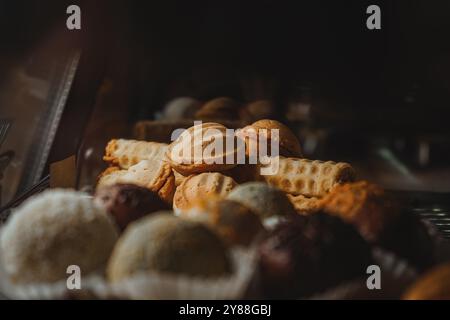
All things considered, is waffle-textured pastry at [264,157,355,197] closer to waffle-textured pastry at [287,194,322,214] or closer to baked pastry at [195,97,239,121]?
waffle-textured pastry at [287,194,322,214]

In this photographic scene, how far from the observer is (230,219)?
1019 millimetres

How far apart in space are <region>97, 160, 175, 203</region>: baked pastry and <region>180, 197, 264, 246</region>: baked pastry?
1.43 feet

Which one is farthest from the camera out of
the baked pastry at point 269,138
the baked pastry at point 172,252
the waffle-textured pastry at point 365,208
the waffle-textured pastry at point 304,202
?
the baked pastry at point 269,138

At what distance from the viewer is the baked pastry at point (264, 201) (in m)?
1.13

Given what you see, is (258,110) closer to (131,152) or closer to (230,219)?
(131,152)

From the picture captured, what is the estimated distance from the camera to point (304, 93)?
309 cm

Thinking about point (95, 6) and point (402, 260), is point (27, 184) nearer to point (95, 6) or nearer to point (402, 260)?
point (95, 6)

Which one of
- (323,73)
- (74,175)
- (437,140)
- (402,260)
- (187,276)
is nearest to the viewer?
(187,276)

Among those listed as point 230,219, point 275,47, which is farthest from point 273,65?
point 230,219

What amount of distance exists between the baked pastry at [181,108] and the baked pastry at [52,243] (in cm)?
171

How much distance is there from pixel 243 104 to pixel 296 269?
1.87 meters

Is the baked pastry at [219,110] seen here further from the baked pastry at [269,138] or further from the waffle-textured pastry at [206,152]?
the waffle-textured pastry at [206,152]

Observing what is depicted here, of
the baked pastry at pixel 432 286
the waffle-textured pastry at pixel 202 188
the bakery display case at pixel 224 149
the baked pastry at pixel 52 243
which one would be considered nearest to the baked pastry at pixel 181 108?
the bakery display case at pixel 224 149
